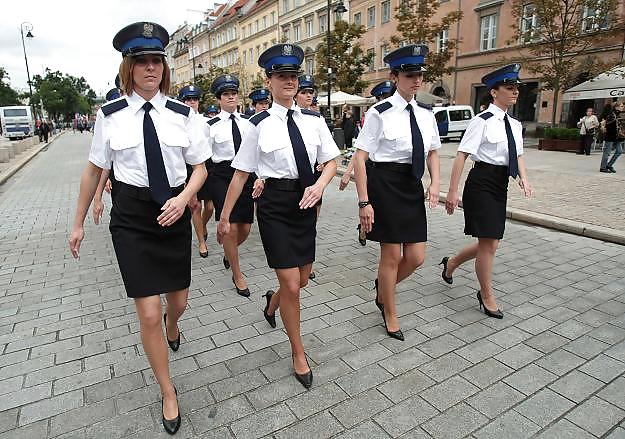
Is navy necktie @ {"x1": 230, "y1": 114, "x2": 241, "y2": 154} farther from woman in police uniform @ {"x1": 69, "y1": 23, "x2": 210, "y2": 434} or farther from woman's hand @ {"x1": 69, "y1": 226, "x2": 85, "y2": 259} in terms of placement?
woman's hand @ {"x1": 69, "y1": 226, "x2": 85, "y2": 259}

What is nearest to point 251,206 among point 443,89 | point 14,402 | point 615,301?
point 14,402

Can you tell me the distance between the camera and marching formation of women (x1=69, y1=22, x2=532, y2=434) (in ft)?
8.31

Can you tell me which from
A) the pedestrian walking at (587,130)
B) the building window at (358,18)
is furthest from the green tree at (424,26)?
→ the building window at (358,18)

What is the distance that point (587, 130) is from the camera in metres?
16.0

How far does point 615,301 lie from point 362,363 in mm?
2754

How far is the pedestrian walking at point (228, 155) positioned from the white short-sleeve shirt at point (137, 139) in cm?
210

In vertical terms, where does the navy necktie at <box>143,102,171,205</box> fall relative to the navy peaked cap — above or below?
below

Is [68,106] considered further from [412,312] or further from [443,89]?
[412,312]

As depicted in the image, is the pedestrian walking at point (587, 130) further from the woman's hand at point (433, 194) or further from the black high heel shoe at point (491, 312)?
the woman's hand at point (433, 194)

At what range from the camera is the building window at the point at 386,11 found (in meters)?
36.2

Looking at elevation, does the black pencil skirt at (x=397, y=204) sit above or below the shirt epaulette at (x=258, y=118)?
below

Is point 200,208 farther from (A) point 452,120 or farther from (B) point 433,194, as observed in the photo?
(A) point 452,120

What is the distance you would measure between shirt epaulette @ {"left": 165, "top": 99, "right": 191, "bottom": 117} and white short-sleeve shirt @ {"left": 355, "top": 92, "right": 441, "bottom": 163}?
1423 millimetres

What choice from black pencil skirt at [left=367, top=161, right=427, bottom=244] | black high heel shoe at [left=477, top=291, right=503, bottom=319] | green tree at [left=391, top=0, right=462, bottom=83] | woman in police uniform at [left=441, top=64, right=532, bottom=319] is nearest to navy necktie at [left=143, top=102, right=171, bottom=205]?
black pencil skirt at [left=367, top=161, right=427, bottom=244]
